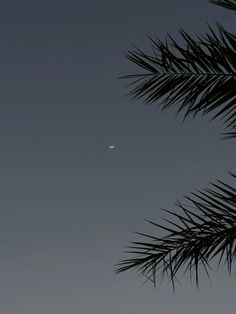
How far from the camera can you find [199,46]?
4.08 meters

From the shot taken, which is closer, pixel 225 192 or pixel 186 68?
pixel 225 192

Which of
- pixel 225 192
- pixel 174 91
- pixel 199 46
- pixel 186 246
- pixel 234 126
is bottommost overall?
pixel 186 246

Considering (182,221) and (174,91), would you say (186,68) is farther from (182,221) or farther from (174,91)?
(182,221)

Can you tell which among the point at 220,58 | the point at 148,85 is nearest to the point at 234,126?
the point at 220,58

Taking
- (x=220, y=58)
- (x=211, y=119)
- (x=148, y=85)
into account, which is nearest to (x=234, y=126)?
(x=211, y=119)

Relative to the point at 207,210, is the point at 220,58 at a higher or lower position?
higher

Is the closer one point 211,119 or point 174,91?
point 211,119

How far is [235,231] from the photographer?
3.54 meters

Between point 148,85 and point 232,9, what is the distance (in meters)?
0.84

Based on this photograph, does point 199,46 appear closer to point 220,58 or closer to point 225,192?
point 220,58

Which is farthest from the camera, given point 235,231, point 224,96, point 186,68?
point 186,68

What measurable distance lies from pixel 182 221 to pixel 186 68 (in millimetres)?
1194

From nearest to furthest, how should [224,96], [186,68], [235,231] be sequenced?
1. [235,231]
2. [224,96]
3. [186,68]

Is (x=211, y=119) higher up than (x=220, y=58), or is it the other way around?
(x=220, y=58)
